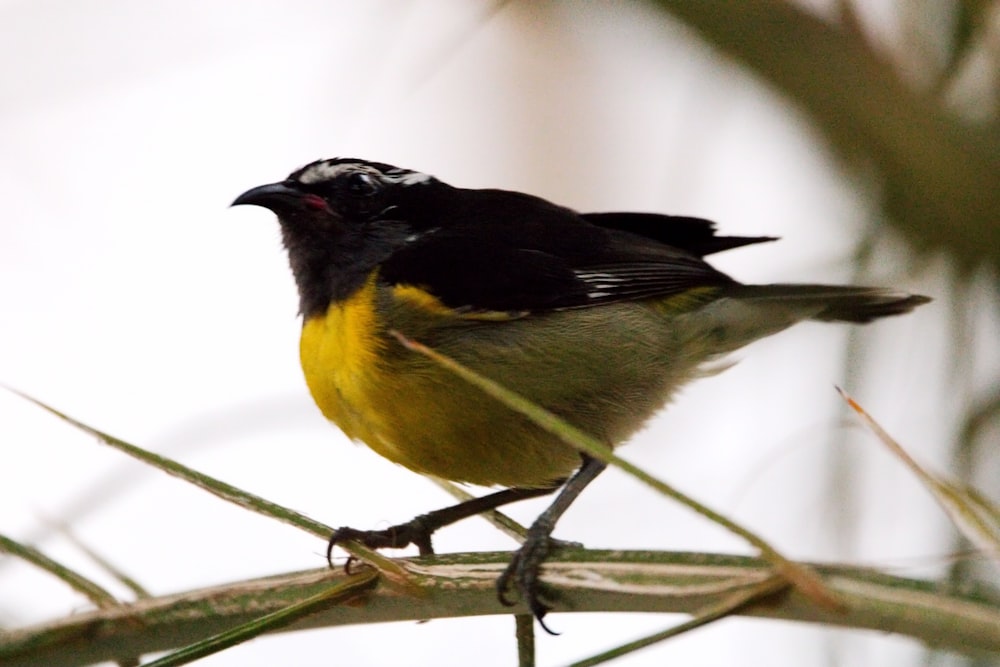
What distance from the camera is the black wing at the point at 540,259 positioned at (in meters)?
3.55

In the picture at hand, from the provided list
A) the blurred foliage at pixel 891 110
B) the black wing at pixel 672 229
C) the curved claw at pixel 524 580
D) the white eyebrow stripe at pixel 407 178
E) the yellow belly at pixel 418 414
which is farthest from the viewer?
the black wing at pixel 672 229

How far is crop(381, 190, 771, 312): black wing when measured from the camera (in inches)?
140

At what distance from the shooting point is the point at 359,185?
3.91m

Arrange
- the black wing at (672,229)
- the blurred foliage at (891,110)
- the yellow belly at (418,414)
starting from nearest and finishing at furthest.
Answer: the blurred foliage at (891,110) → the yellow belly at (418,414) → the black wing at (672,229)

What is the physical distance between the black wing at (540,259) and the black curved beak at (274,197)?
407 mm

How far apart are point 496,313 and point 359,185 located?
2.42 ft

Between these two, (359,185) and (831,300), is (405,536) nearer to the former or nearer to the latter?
(359,185)

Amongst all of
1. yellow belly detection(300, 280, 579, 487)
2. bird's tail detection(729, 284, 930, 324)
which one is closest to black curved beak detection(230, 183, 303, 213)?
yellow belly detection(300, 280, 579, 487)

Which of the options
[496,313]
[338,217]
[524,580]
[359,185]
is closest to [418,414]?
[496,313]

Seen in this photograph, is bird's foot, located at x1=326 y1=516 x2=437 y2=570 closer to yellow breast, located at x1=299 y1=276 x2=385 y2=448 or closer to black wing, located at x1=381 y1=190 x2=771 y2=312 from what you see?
yellow breast, located at x1=299 y1=276 x2=385 y2=448

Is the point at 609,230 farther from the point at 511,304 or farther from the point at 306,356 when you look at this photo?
the point at 306,356

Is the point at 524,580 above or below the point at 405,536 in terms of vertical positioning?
below

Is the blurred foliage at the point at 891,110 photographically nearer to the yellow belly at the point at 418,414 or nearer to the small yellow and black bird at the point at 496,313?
the small yellow and black bird at the point at 496,313

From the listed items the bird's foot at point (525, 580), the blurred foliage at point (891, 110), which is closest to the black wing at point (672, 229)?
the blurred foliage at point (891, 110)
